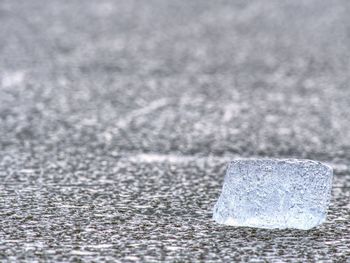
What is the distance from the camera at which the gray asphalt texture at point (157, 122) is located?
4.07m

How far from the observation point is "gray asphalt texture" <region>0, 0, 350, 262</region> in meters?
4.07

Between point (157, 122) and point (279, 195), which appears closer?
point (279, 195)

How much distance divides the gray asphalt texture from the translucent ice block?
0.08 metres

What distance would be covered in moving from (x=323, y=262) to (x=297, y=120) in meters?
4.16

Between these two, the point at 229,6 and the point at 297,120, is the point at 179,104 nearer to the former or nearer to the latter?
the point at 297,120

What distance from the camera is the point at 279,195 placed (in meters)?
4.20

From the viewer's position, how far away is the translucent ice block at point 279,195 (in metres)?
4.20

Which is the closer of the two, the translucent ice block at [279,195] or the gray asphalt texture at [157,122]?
the gray asphalt texture at [157,122]

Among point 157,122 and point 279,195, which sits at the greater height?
point 157,122

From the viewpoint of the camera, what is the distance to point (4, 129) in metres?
7.04

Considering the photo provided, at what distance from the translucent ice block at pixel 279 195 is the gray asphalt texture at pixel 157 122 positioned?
0.08m

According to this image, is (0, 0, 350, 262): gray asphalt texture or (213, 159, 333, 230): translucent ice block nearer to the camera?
(0, 0, 350, 262): gray asphalt texture

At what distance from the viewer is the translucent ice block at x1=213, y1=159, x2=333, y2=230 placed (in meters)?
4.20

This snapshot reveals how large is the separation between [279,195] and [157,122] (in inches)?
135
